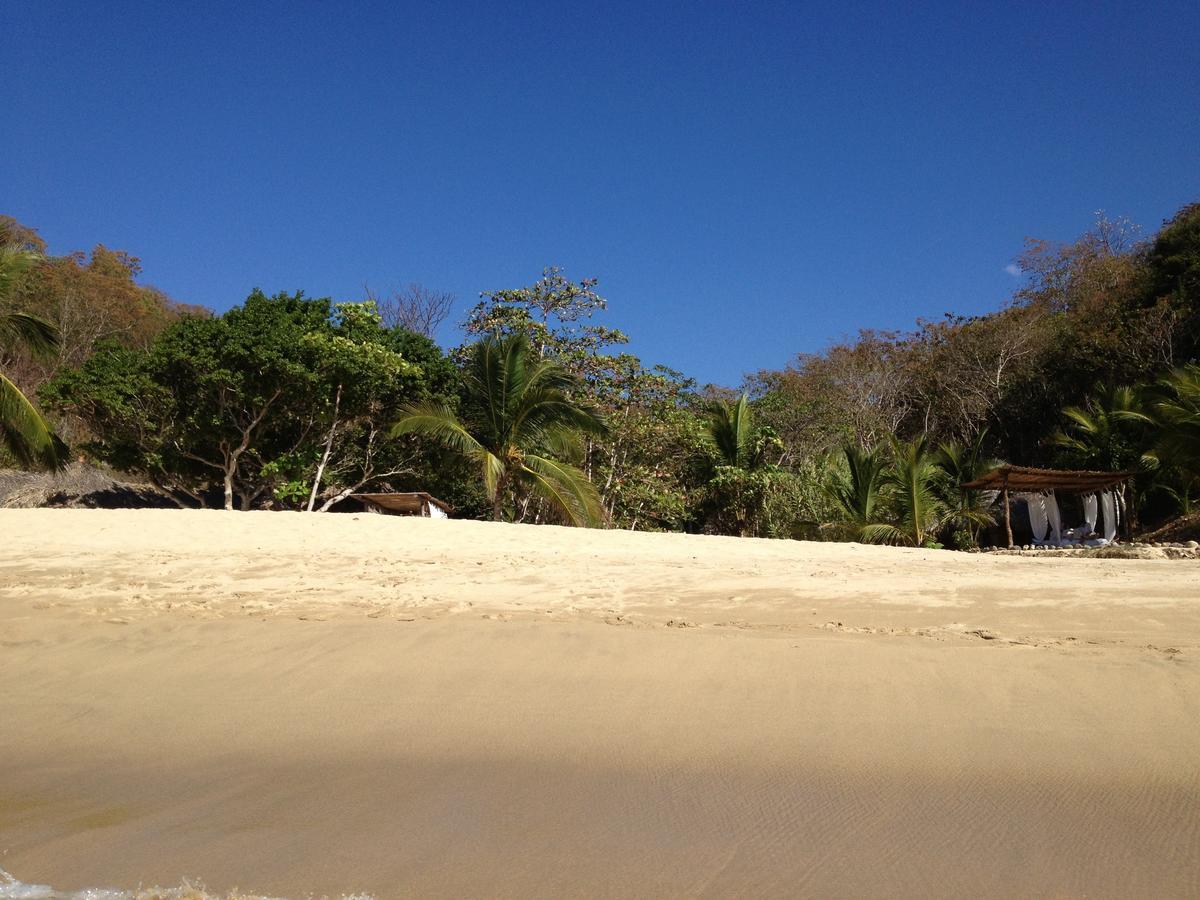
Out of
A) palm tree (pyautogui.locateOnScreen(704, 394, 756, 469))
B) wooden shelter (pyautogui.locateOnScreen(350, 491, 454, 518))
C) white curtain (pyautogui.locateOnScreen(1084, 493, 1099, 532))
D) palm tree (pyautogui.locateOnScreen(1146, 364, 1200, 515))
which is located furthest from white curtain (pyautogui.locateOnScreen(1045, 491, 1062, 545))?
wooden shelter (pyautogui.locateOnScreen(350, 491, 454, 518))

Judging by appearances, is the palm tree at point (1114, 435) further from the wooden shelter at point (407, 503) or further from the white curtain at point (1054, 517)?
the wooden shelter at point (407, 503)

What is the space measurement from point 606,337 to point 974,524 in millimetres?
10090

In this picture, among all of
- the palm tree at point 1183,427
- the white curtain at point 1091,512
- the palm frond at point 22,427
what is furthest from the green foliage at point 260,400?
the palm tree at point 1183,427

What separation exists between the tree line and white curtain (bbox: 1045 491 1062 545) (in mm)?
1620

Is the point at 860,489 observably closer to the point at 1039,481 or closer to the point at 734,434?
the point at 734,434

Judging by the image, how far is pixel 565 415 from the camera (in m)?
16.6

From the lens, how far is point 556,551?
8.72 meters

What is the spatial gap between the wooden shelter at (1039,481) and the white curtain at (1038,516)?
73 cm

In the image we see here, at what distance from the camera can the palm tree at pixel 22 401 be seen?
1360 cm

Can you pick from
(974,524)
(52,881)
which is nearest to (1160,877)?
(52,881)

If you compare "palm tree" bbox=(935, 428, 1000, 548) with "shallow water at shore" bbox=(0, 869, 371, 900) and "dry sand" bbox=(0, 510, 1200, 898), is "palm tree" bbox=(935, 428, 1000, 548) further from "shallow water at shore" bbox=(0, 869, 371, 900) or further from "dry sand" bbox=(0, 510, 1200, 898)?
"shallow water at shore" bbox=(0, 869, 371, 900)

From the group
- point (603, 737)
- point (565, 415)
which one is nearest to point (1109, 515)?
point (565, 415)

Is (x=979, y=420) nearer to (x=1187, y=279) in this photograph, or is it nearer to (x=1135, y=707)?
(x=1187, y=279)

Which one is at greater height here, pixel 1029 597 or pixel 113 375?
pixel 113 375
